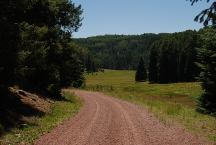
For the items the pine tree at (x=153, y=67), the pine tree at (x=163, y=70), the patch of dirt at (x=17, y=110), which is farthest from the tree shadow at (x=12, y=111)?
the pine tree at (x=153, y=67)

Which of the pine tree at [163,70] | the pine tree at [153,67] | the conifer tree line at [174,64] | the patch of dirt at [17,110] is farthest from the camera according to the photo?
the pine tree at [153,67]

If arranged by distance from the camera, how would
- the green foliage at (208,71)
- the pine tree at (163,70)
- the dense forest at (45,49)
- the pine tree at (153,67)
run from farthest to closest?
1. the pine tree at (153,67)
2. the pine tree at (163,70)
3. the green foliage at (208,71)
4. the dense forest at (45,49)

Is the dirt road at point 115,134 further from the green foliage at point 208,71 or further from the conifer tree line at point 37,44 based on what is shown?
the green foliage at point 208,71

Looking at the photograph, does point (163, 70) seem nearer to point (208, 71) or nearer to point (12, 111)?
point (208, 71)

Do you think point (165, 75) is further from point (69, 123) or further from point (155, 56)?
point (69, 123)

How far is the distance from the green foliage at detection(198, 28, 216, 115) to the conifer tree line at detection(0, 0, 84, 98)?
12.3 meters

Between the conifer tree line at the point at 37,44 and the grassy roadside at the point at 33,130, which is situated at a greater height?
the conifer tree line at the point at 37,44

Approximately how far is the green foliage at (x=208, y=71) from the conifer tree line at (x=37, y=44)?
12.3 meters

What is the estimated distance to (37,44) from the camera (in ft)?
100

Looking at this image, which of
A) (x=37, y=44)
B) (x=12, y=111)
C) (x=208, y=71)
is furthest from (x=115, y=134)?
(x=208, y=71)

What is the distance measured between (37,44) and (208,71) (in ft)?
44.3

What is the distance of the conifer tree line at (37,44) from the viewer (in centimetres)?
2322

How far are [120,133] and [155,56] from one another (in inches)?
5056

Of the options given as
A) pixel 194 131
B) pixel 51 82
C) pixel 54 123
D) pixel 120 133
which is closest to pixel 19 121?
pixel 54 123
